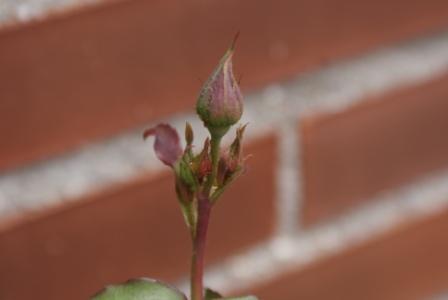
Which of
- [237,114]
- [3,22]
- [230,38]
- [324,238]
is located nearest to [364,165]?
[324,238]

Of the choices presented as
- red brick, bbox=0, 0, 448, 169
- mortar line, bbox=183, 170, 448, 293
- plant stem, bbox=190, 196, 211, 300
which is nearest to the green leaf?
plant stem, bbox=190, 196, 211, 300

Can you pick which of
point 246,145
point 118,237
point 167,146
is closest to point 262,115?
point 246,145

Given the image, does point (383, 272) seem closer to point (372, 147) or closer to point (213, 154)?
point (372, 147)

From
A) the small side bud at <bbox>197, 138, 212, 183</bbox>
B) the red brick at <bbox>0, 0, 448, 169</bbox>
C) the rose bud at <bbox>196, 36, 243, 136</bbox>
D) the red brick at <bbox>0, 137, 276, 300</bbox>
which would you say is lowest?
the small side bud at <bbox>197, 138, 212, 183</bbox>

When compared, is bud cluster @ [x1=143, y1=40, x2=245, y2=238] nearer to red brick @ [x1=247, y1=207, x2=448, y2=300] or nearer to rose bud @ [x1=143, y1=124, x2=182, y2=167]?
rose bud @ [x1=143, y1=124, x2=182, y2=167]

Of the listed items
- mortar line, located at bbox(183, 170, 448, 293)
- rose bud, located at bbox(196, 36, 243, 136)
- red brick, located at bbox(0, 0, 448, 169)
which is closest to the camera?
rose bud, located at bbox(196, 36, 243, 136)

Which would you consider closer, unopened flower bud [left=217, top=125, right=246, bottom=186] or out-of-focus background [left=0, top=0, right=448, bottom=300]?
unopened flower bud [left=217, top=125, right=246, bottom=186]

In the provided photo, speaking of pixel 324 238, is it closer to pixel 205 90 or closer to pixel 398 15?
pixel 398 15
